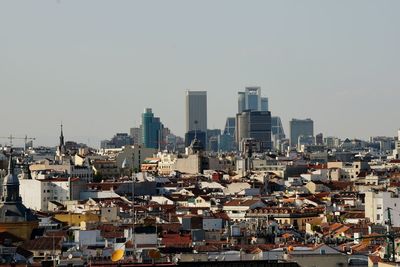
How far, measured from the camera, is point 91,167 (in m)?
169

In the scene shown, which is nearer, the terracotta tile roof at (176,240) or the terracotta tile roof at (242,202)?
the terracotta tile roof at (176,240)

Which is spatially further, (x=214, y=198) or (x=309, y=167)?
(x=309, y=167)

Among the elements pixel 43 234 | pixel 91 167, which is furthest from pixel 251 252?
pixel 91 167

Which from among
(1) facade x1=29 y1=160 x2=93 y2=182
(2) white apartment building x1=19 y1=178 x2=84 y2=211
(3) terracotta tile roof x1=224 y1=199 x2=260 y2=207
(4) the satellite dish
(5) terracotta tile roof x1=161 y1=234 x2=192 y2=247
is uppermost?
(1) facade x1=29 y1=160 x2=93 y2=182

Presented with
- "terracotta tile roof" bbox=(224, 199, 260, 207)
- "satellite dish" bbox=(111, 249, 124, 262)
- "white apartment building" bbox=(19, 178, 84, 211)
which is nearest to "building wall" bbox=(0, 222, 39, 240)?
"satellite dish" bbox=(111, 249, 124, 262)

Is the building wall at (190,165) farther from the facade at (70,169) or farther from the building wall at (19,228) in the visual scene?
the building wall at (19,228)

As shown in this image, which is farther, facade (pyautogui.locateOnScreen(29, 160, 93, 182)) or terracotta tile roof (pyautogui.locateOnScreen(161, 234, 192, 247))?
facade (pyautogui.locateOnScreen(29, 160, 93, 182))

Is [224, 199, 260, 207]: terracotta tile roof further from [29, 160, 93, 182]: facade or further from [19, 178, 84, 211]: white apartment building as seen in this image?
[29, 160, 93, 182]: facade

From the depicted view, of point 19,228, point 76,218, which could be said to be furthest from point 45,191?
point 19,228

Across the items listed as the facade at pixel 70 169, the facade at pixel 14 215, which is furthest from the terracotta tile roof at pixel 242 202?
the facade at pixel 70 169

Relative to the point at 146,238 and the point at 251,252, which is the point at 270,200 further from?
→ the point at 251,252

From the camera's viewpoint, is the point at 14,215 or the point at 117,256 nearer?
the point at 117,256

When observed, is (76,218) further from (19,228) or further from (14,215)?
(19,228)

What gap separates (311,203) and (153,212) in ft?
55.2
